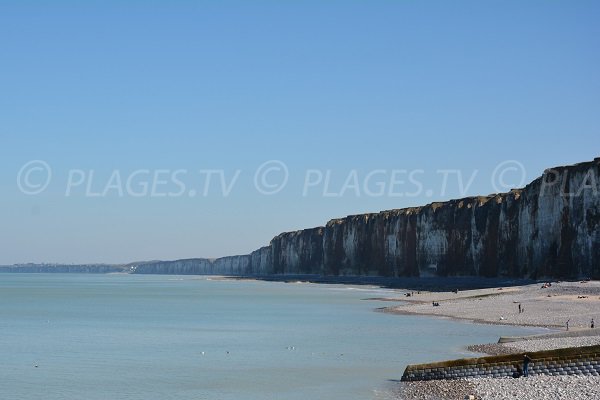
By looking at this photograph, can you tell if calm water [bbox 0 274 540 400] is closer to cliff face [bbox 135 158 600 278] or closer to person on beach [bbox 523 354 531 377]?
person on beach [bbox 523 354 531 377]

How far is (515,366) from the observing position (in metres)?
21.8

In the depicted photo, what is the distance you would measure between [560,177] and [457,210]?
33184 millimetres

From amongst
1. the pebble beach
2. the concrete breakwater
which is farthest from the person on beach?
the pebble beach

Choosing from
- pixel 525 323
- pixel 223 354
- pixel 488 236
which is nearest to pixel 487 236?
pixel 488 236

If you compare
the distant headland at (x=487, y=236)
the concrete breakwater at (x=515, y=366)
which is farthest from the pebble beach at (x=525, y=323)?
the distant headland at (x=487, y=236)

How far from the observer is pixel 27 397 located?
22.9 m

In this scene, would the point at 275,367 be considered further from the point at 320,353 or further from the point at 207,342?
the point at 207,342

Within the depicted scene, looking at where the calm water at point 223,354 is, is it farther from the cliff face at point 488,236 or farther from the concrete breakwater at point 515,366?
the cliff face at point 488,236

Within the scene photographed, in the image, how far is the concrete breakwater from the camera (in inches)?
821

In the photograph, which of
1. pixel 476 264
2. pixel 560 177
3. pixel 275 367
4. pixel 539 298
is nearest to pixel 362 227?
pixel 476 264

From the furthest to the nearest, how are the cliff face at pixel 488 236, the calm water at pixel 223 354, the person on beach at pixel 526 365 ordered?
the cliff face at pixel 488 236
the calm water at pixel 223 354
the person on beach at pixel 526 365

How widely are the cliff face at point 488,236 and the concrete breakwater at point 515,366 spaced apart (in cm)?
5273

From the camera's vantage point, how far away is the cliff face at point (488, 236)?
7481 cm

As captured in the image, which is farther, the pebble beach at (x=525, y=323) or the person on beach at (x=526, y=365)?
the person on beach at (x=526, y=365)
